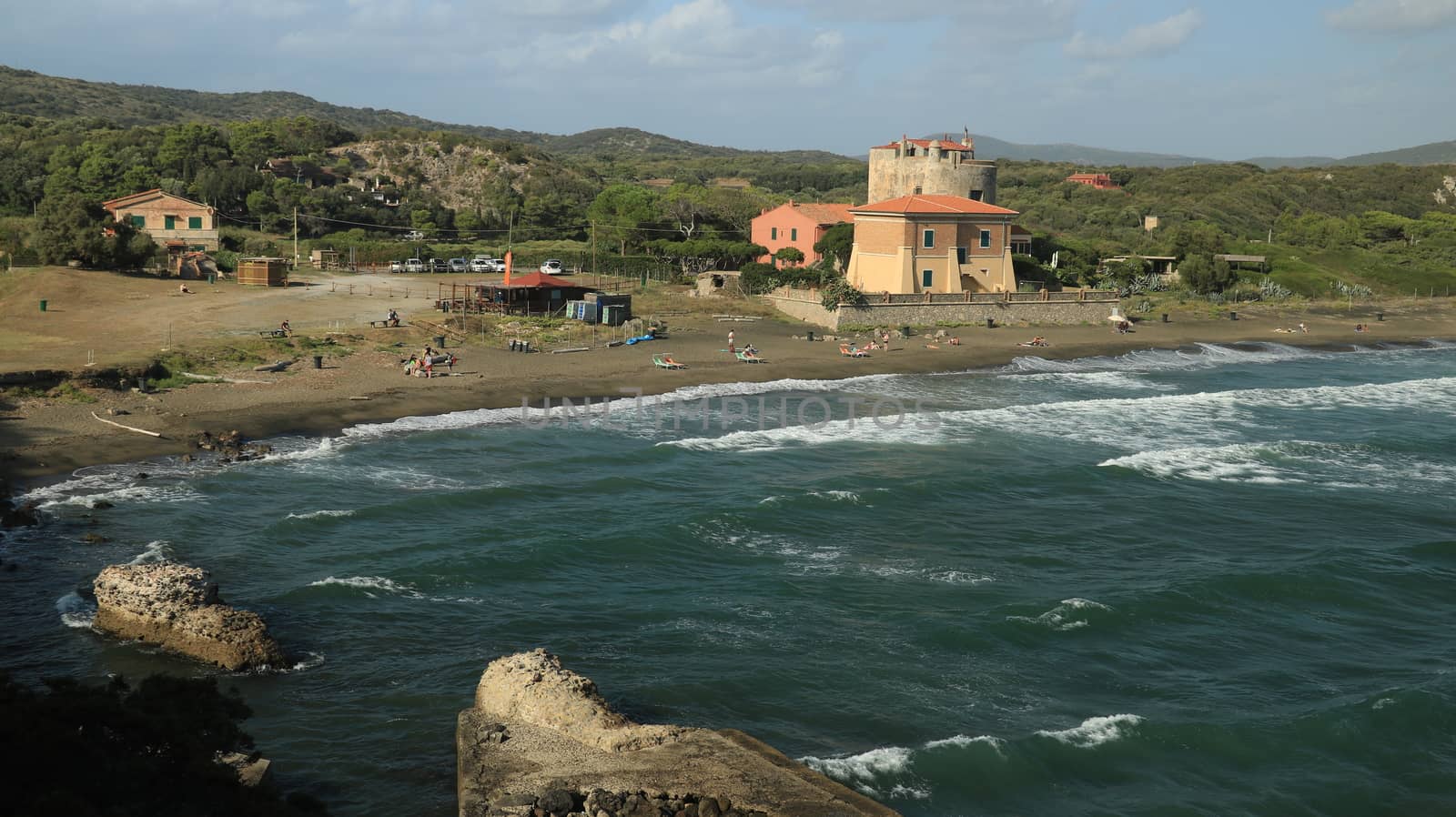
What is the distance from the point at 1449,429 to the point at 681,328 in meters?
27.4

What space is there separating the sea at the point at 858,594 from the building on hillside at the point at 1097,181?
9435cm

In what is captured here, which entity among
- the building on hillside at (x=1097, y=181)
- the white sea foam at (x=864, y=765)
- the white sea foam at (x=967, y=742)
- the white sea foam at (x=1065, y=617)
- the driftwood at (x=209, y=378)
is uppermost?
the building on hillside at (x=1097, y=181)

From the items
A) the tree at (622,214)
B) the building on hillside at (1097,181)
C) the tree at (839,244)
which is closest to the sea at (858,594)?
the tree at (839,244)

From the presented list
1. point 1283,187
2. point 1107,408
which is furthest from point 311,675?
point 1283,187

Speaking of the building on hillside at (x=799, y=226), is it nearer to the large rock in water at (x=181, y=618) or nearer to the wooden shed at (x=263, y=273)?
the wooden shed at (x=263, y=273)

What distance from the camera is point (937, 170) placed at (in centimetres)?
6200

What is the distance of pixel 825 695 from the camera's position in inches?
668

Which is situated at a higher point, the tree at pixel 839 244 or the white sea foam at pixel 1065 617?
the tree at pixel 839 244

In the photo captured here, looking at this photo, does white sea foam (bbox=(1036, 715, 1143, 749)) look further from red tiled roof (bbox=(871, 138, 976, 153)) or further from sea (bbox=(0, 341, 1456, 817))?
red tiled roof (bbox=(871, 138, 976, 153))

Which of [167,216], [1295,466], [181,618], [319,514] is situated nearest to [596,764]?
[181,618]

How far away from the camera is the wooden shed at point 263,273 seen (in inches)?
2074

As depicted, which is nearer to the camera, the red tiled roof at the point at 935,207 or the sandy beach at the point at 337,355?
the sandy beach at the point at 337,355

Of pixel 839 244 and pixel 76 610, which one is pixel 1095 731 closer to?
pixel 76 610

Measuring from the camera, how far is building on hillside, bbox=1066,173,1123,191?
125 meters
